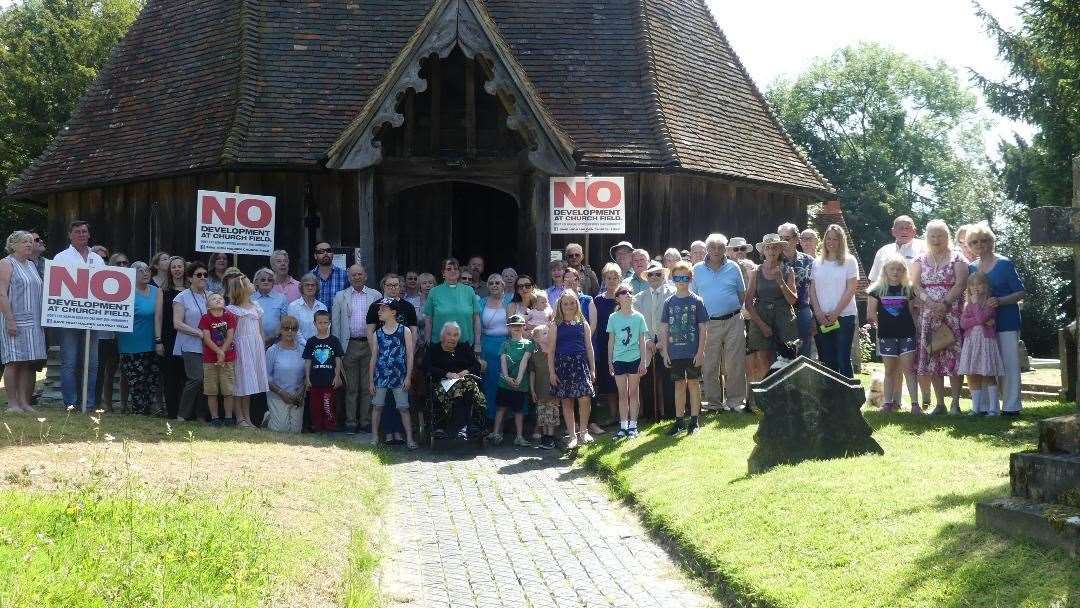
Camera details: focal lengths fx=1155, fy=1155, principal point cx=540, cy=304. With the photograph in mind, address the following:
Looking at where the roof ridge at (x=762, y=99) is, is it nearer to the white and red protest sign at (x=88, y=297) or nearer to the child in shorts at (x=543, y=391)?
the child in shorts at (x=543, y=391)

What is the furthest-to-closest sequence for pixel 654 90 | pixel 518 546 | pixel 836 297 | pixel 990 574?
1. pixel 654 90
2. pixel 836 297
3. pixel 518 546
4. pixel 990 574

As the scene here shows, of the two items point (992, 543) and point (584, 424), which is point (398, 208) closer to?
point (584, 424)

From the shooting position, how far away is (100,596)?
5.54 m

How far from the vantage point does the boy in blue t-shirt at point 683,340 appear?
12055 mm

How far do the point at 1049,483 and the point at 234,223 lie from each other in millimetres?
11219

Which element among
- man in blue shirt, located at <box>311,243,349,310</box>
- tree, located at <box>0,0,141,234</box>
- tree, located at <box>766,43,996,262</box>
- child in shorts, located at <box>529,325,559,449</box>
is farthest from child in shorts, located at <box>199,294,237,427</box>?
tree, located at <box>766,43,996,262</box>

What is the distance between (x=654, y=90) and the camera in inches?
766

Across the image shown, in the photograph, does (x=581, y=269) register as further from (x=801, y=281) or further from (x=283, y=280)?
(x=283, y=280)

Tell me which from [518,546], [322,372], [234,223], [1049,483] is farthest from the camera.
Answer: [234,223]

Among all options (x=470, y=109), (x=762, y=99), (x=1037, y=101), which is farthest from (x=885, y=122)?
(x=470, y=109)

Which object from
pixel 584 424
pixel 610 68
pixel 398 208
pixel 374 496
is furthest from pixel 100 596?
pixel 610 68

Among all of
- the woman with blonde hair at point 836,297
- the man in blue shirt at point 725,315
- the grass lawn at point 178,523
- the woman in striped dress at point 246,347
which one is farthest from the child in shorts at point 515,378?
the woman with blonde hair at point 836,297

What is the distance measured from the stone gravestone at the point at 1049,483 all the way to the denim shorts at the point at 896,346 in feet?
17.3

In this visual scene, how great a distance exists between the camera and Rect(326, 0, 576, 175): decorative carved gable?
15.2m
